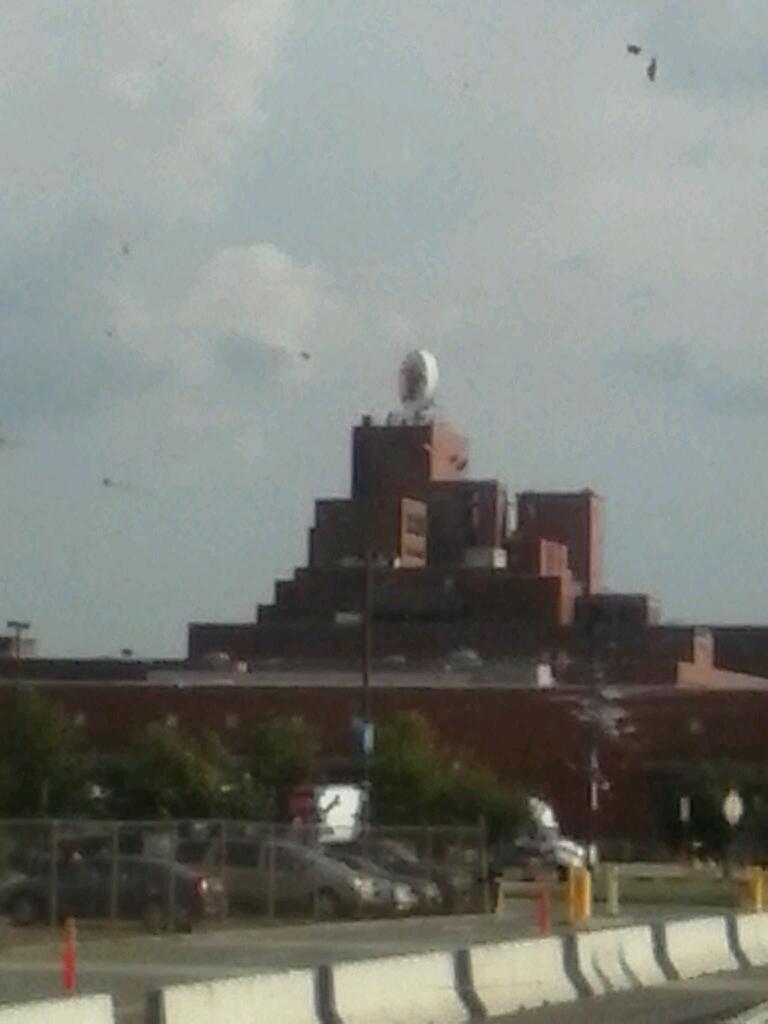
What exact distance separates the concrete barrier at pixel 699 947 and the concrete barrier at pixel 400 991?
28.7 ft

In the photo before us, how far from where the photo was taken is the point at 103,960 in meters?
38.1

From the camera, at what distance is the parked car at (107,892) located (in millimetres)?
43812

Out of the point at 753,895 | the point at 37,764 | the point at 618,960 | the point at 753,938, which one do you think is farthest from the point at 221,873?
the point at 37,764

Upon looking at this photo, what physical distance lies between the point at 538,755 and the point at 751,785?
11.4 meters

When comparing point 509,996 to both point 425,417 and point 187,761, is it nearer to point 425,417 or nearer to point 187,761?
point 187,761

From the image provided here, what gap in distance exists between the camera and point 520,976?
2897 cm

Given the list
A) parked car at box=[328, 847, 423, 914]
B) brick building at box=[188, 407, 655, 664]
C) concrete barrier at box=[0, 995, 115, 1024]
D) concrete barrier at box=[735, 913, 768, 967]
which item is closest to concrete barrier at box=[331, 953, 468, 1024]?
concrete barrier at box=[0, 995, 115, 1024]

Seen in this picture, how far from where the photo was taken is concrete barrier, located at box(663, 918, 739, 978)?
35562 millimetres

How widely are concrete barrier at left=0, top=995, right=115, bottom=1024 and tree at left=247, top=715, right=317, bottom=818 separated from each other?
6105 centimetres

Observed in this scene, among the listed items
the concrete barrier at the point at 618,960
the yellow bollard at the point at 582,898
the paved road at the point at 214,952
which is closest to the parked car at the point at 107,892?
the paved road at the point at 214,952

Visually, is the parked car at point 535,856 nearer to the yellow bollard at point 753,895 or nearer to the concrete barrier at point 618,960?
the yellow bollard at point 753,895

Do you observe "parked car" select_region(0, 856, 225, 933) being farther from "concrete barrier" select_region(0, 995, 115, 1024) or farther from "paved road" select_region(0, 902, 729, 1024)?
"concrete barrier" select_region(0, 995, 115, 1024)

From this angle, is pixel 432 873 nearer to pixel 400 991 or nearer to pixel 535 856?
pixel 535 856

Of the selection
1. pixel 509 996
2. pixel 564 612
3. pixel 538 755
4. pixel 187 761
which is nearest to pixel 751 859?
pixel 538 755
